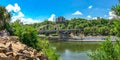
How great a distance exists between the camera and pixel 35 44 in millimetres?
40094

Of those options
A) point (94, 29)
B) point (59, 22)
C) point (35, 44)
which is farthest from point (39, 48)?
point (59, 22)

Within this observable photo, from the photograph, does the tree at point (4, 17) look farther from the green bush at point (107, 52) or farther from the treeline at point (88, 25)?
the treeline at point (88, 25)

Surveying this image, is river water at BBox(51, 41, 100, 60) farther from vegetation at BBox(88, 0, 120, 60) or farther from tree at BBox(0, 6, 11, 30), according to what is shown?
vegetation at BBox(88, 0, 120, 60)

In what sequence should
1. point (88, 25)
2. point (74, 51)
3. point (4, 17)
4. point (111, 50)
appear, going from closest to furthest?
point (111, 50)
point (4, 17)
point (74, 51)
point (88, 25)

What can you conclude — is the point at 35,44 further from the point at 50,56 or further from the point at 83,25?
the point at 83,25

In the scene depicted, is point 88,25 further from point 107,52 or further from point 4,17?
point 107,52

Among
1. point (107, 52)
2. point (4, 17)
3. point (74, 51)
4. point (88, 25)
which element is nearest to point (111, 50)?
point (107, 52)

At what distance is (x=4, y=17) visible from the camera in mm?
58562

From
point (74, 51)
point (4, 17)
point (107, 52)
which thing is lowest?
point (74, 51)

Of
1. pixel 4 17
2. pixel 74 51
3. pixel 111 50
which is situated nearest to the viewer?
pixel 111 50

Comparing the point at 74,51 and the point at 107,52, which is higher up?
the point at 107,52

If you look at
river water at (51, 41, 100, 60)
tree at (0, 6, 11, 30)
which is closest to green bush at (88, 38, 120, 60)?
river water at (51, 41, 100, 60)

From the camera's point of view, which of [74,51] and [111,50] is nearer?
[111,50]

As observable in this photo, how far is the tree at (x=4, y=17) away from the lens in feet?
186
